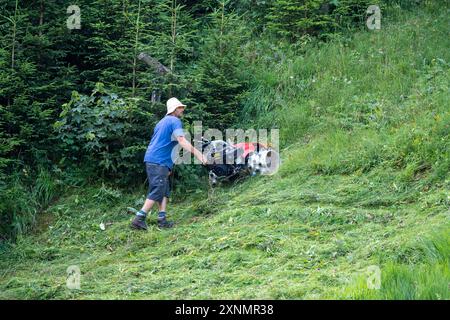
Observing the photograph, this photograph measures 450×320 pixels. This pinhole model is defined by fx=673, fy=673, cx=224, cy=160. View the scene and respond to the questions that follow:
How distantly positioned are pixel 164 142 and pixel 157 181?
0.58 metres

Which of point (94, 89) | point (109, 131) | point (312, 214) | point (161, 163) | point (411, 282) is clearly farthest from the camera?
point (94, 89)

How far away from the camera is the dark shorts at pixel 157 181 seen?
9758mm

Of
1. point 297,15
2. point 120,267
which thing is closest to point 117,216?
point 120,267

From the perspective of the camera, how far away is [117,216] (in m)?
10.6

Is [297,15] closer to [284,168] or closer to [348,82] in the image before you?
[348,82]

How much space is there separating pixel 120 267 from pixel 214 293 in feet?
6.12

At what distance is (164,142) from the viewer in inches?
387

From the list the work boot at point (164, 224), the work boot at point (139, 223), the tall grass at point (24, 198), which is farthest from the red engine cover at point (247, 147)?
the tall grass at point (24, 198)

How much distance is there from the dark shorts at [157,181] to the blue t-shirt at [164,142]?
0.25 feet

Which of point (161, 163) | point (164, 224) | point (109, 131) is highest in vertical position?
point (109, 131)

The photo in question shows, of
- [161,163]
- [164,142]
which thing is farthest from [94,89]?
[161,163]

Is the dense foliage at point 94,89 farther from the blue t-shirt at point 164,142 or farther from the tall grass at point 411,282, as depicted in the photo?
the tall grass at point 411,282

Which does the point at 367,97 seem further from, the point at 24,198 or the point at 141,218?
the point at 24,198

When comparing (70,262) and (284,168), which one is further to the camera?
(284,168)
